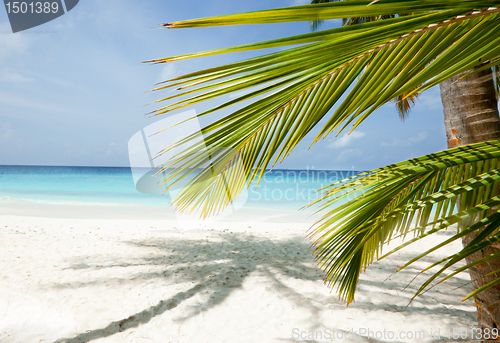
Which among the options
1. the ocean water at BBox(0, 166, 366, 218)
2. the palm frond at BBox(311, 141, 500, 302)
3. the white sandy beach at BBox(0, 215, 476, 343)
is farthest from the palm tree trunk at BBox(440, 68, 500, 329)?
the ocean water at BBox(0, 166, 366, 218)

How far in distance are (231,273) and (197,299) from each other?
745 mm

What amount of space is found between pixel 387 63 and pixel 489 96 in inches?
59.7

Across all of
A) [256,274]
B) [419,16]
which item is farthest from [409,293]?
[419,16]

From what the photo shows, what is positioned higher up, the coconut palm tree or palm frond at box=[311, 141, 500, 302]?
the coconut palm tree

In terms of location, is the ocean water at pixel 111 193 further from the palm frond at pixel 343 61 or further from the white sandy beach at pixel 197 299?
the palm frond at pixel 343 61

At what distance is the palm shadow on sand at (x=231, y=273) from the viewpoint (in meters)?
2.67

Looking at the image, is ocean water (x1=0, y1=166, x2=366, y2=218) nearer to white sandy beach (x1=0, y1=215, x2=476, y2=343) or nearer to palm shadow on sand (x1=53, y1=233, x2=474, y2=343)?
palm shadow on sand (x1=53, y1=233, x2=474, y2=343)

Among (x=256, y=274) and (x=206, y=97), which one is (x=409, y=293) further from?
(x=206, y=97)

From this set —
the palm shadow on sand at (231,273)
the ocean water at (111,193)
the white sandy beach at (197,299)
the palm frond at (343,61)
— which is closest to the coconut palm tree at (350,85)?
the palm frond at (343,61)

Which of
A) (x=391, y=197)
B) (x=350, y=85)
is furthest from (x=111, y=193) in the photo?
(x=350, y=85)

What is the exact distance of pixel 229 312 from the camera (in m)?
2.67

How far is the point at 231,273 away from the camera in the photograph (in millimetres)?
3551

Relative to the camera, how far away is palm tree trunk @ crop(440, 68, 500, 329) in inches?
61.2

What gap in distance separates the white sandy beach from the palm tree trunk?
0.88m
